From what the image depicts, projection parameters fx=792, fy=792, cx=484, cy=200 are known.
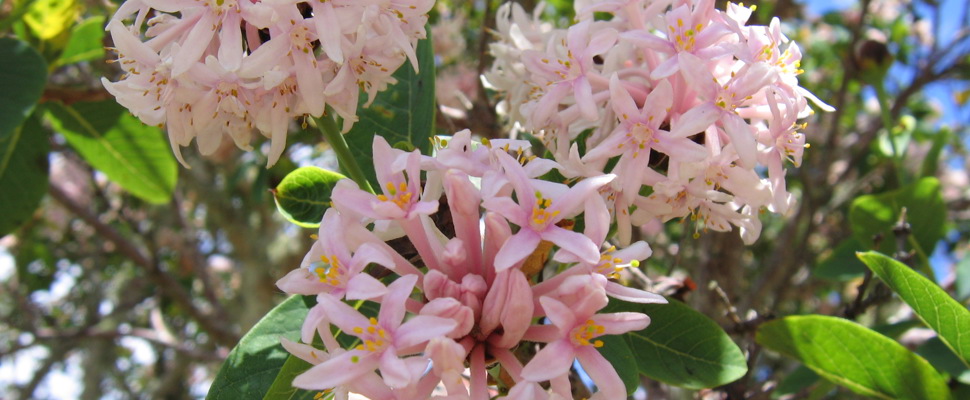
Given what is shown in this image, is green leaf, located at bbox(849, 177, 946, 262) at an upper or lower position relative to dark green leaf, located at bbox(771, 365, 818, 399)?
upper

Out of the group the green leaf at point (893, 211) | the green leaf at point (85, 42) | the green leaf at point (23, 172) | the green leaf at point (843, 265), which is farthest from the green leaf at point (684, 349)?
the green leaf at point (85, 42)

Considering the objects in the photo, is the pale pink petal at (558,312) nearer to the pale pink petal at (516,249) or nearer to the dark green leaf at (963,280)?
the pale pink petal at (516,249)

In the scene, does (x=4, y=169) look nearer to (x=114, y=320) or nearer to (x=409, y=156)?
(x=409, y=156)

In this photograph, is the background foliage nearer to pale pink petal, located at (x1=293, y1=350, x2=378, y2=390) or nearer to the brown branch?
the brown branch

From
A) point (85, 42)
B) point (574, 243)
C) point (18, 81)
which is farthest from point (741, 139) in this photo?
point (85, 42)

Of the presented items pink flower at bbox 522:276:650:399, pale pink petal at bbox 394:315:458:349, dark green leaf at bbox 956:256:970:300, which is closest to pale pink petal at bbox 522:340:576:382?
pink flower at bbox 522:276:650:399

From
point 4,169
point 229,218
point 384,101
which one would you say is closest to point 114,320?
point 229,218

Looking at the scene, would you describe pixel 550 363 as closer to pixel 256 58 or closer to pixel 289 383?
pixel 289 383
